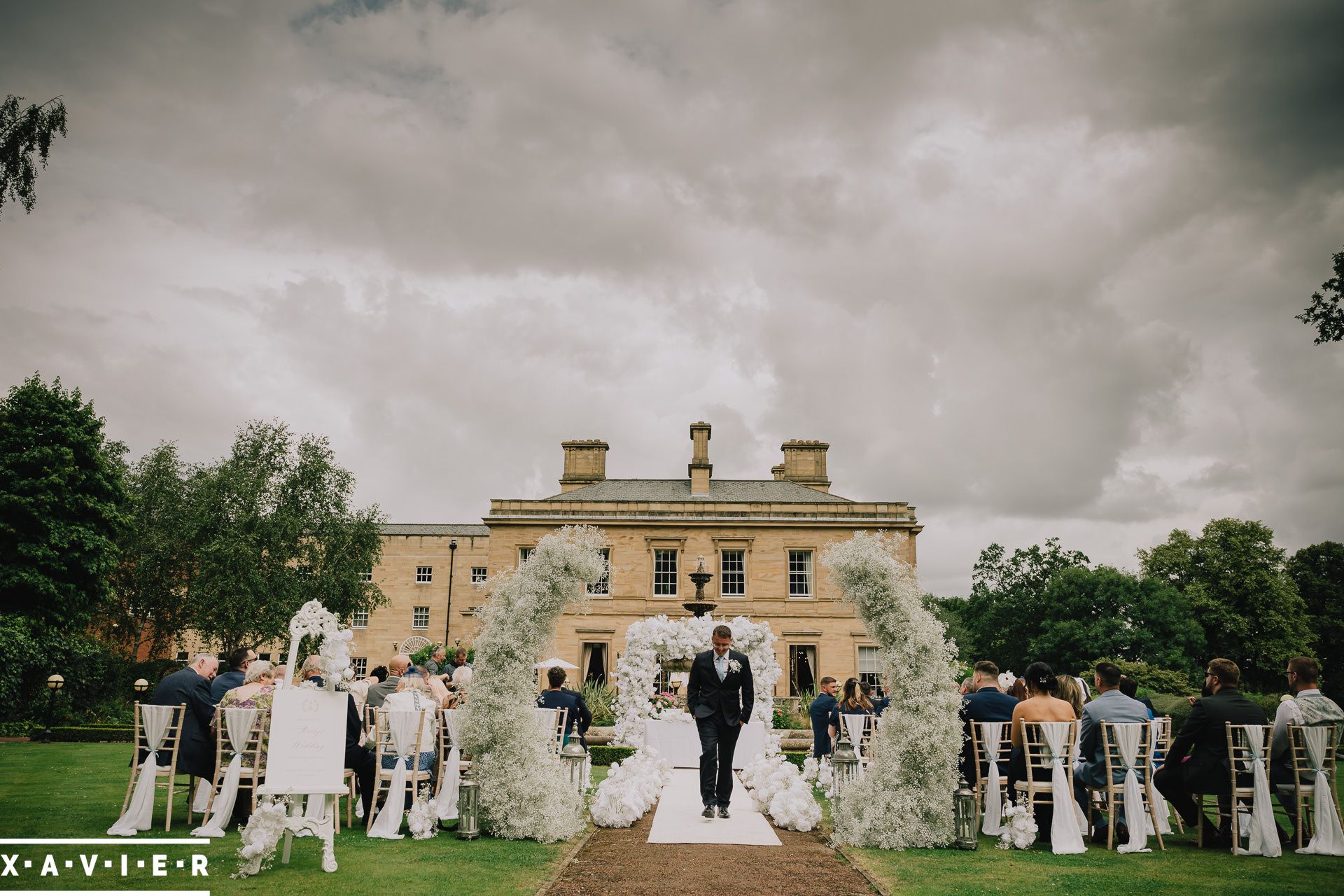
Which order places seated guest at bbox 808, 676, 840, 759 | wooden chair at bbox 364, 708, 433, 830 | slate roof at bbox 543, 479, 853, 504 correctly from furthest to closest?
slate roof at bbox 543, 479, 853, 504, seated guest at bbox 808, 676, 840, 759, wooden chair at bbox 364, 708, 433, 830

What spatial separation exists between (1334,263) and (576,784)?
45.7 ft

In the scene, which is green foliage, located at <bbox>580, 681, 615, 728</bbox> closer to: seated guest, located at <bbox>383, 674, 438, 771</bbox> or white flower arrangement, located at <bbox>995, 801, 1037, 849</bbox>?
seated guest, located at <bbox>383, 674, 438, 771</bbox>

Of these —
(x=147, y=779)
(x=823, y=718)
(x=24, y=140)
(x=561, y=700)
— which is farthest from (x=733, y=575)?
(x=24, y=140)

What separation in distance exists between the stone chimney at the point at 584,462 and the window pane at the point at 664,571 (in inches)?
240

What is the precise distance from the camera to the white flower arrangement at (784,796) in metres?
8.67

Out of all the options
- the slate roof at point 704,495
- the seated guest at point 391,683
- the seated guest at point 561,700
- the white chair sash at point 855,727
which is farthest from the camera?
the slate roof at point 704,495

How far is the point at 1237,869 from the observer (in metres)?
6.64

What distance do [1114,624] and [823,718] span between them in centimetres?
3761

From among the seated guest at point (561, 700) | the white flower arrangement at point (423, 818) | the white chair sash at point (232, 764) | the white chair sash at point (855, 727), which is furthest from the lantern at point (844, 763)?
the white chair sash at point (232, 764)

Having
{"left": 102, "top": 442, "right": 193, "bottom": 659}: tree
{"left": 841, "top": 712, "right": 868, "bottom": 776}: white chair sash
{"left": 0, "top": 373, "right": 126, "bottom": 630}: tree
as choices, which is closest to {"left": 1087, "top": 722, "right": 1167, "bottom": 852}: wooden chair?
{"left": 841, "top": 712, "right": 868, "bottom": 776}: white chair sash

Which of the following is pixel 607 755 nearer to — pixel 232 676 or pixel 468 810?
pixel 468 810

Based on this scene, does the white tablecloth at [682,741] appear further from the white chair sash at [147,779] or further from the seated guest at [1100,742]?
the white chair sash at [147,779]

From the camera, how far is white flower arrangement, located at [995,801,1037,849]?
7.65m

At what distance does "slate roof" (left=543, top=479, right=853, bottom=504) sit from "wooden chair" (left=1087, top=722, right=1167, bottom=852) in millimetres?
25943
